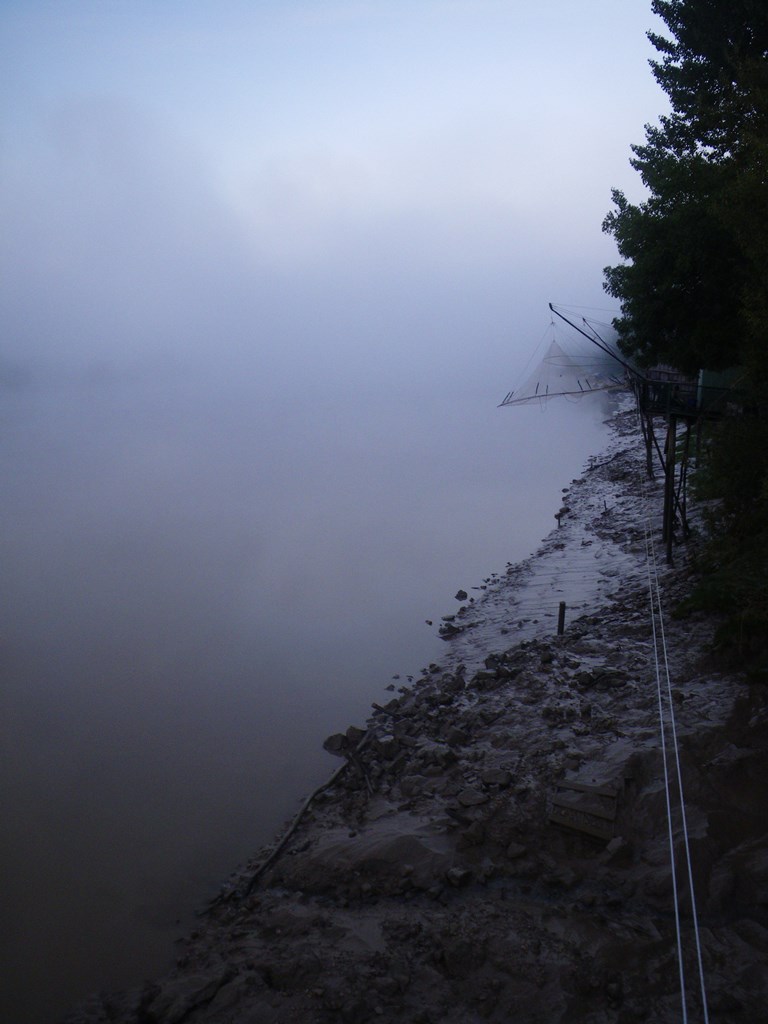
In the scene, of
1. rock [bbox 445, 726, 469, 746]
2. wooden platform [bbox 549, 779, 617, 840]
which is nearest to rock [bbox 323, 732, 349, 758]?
rock [bbox 445, 726, 469, 746]

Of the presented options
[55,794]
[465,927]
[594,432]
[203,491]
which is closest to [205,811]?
[55,794]

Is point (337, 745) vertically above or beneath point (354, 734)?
beneath

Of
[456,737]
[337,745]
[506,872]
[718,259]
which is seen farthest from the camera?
[718,259]

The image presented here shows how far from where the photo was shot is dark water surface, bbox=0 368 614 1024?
843 cm

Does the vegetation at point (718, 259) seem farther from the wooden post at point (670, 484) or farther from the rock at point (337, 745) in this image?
the rock at point (337, 745)

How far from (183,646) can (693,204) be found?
14.1m

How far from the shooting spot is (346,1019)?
19.0ft

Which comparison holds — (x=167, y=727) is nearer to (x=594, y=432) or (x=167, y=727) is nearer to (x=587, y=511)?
(x=587, y=511)

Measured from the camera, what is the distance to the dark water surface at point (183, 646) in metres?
8.43

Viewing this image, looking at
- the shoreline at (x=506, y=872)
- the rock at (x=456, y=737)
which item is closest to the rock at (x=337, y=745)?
the shoreline at (x=506, y=872)

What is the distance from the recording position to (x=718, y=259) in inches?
559

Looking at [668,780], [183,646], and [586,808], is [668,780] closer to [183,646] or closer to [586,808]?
[586,808]

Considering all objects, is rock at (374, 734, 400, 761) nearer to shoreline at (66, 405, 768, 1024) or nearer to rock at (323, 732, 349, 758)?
shoreline at (66, 405, 768, 1024)

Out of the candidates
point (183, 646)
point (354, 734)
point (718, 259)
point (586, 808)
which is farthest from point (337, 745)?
point (718, 259)
